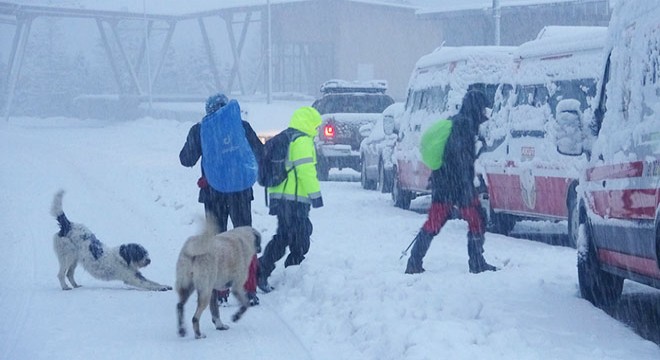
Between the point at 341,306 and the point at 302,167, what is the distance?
6.36 feet

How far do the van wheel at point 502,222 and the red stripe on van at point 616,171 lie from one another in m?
5.71

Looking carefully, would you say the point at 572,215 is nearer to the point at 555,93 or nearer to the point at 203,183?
the point at 555,93

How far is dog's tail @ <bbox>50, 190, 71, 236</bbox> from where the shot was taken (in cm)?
1030

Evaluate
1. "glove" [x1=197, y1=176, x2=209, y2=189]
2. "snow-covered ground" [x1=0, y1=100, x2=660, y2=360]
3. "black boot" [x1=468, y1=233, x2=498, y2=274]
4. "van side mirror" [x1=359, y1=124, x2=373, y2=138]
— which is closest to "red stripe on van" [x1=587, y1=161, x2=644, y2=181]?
"snow-covered ground" [x1=0, y1=100, x2=660, y2=360]

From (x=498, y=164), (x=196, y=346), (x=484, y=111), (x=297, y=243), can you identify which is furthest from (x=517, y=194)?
(x=196, y=346)

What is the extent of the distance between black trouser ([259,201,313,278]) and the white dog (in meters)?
1.02

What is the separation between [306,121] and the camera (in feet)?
32.9

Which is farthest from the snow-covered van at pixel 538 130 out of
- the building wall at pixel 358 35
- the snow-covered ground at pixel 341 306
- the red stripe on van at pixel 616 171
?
the building wall at pixel 358 35

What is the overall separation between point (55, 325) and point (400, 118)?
10.7 meters

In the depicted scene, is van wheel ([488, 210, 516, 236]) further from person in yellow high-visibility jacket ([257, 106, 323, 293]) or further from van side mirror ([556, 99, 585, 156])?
van side mirror ([556, 99, 585, 156])

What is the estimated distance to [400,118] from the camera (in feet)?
60.8

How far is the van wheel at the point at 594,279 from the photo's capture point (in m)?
8.87

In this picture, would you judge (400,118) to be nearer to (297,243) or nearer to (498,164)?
(498,164)

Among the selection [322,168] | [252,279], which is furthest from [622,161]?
[322,168]
